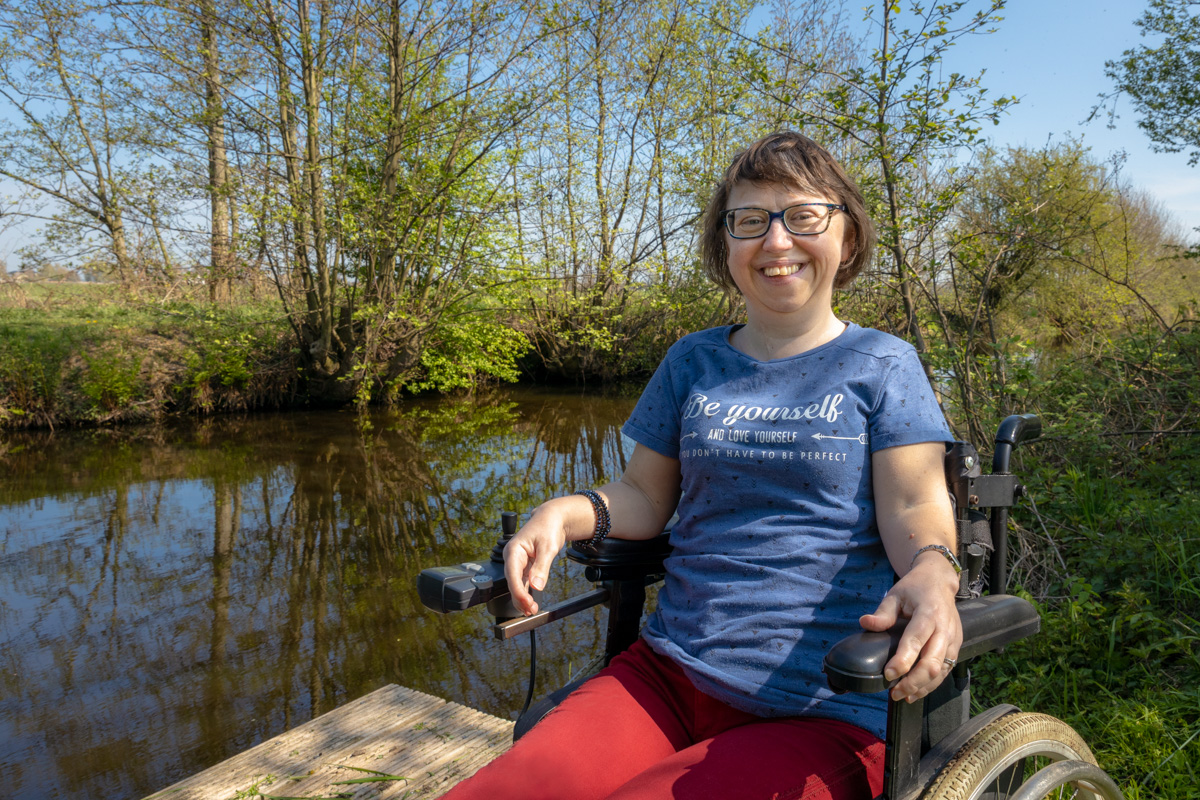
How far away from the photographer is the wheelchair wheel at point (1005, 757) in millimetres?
1047

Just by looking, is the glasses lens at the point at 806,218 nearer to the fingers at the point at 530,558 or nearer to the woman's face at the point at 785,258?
the woman's face at the point at 785,258

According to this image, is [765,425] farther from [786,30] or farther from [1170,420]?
[786,30]


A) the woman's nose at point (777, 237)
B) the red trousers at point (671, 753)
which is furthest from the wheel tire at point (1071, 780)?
the woman's nose at point (777, 237)

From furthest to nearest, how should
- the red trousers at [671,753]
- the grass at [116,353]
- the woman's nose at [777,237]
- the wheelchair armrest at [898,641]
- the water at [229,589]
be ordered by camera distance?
the grass at [116,353]
the water at [229,589]
the woman's nose at [777,237]
the red trousers at [671,753]
the wheelchair armrest at [898,641]

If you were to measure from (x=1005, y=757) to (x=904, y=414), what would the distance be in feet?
1.80

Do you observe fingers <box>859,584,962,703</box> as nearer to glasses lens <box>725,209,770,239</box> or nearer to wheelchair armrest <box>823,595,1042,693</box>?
wheelchair armrest <box>823,595,1042,693</box>

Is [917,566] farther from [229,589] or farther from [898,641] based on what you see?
[229,589]

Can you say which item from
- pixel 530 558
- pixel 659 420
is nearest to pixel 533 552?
pixel 530 558

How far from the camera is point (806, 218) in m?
1.47

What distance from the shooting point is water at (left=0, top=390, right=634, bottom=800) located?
3428 mm

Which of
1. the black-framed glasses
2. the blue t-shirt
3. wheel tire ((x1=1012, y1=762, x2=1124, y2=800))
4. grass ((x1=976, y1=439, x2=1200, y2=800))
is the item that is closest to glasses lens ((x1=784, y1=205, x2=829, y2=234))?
the black-framed glasses

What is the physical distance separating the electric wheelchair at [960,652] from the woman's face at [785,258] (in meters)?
0.39

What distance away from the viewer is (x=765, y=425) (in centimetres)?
141

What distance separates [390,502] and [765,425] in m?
5.84
